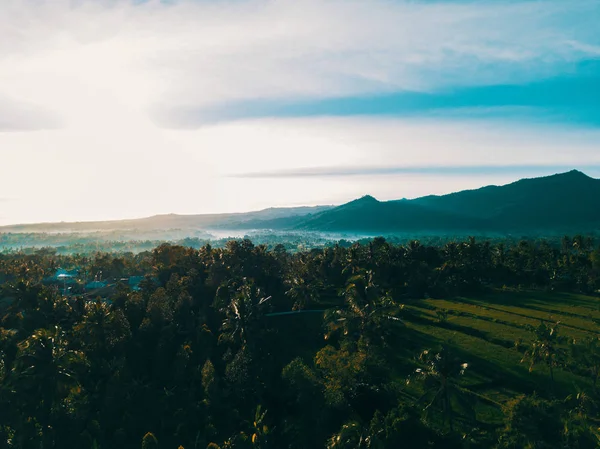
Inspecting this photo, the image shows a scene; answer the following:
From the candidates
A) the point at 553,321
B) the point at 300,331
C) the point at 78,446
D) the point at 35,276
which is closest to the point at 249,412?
the point at 78,446

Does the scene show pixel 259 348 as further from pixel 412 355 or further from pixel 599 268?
pixel 599 268

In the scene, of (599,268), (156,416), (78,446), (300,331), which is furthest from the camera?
(599,268)

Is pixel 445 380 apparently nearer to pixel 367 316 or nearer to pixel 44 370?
pixel 367 316

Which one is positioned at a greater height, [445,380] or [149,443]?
[445,380]

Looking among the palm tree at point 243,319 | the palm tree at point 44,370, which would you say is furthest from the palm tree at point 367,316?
the palm tree at point 44,370

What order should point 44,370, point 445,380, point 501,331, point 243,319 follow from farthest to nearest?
1. point 501,331
2. point 243,319
3. point 44,370
4. point 445,380

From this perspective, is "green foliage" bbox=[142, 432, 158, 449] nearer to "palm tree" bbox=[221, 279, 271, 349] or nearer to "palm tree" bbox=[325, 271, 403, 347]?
"palm tree" bbox=[221, 279, 271, 349]

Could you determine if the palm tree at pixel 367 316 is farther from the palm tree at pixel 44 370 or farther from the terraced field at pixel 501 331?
the palm tree at pixel 44 370

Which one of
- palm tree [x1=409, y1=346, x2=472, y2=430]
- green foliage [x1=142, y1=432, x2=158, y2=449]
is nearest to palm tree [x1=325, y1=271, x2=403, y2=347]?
palm tree [x1=409, y1=346, x2=472, y2=430]

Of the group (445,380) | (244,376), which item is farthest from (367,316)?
(445,380)

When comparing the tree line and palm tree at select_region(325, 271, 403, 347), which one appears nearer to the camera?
the tree line

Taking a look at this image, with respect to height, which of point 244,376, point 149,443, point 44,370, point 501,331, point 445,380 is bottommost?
point 149,443
